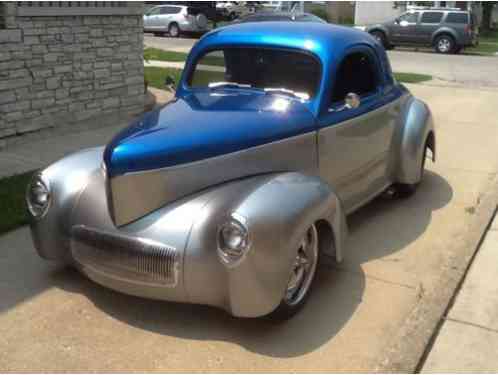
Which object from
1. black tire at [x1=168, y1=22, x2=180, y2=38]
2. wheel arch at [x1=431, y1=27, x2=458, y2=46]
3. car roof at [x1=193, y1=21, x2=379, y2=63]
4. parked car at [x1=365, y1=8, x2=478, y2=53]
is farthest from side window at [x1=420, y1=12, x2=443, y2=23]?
car roof at [x1=193, y1=21, x2=379, y2=63]

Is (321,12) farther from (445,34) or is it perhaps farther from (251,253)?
(251,253)

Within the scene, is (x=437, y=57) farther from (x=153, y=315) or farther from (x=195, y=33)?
(x=153, y=315)

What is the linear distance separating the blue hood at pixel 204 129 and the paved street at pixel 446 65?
12.1 metres

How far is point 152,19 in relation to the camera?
95.2ft

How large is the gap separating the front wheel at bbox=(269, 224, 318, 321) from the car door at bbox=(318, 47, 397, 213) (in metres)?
0.76

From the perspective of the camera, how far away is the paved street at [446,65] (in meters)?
16.5

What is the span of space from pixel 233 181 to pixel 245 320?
848mm

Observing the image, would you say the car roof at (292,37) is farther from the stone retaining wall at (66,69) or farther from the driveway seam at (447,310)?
the stone retaining wall at (66,69)

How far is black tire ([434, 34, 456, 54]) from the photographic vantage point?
977 inches

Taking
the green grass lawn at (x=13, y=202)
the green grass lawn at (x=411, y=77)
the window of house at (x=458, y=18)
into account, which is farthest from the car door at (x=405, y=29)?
the green grass lawn at (x=13, y=202)

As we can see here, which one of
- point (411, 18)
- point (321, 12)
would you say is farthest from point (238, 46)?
point (321, 12)

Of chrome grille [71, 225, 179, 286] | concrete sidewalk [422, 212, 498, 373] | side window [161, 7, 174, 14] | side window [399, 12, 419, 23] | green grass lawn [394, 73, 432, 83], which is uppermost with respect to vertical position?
side window [161, 7, 174, 14]

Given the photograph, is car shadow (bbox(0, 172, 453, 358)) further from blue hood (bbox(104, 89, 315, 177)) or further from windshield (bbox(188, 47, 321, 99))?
windshield (bbox(188, 47, 321, 99))

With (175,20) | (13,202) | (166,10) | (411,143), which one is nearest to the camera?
(13,202)
